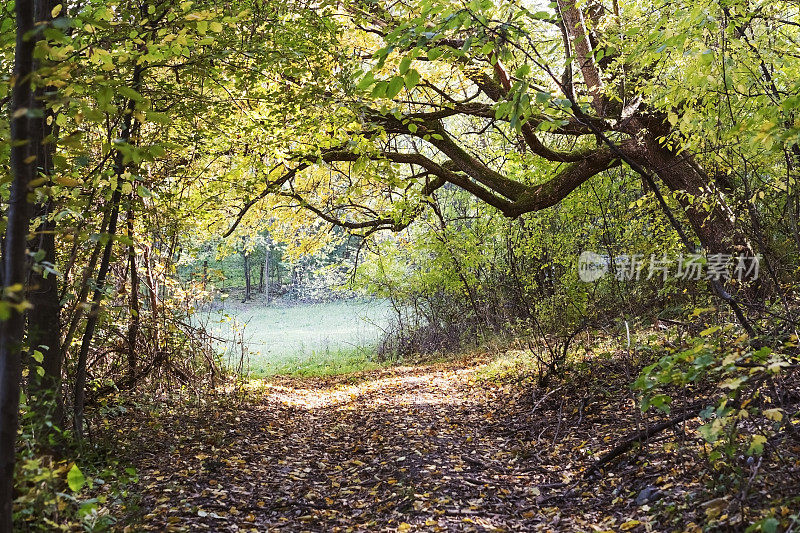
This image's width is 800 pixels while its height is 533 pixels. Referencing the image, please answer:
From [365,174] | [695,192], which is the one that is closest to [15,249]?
[365,174]

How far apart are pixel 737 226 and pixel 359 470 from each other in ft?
16.9

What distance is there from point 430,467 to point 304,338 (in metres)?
15.8

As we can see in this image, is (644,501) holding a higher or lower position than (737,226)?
lower

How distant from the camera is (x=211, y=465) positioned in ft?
15.4

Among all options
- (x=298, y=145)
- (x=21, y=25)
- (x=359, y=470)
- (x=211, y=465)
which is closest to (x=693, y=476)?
(x=359, y=470)

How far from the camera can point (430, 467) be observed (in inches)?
182

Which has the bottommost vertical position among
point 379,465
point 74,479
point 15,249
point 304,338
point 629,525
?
point 304,338

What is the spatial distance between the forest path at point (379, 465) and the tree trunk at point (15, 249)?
161 centimetres

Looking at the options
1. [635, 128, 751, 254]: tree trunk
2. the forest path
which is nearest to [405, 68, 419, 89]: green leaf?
the forest path

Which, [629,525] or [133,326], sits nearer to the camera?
[629,525]

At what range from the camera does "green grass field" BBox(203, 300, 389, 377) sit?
1027cm

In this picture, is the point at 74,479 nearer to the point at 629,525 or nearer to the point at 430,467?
the point at 629,525

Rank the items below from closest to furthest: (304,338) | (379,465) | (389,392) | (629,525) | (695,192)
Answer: (629,525) < (379,465) < (695,192) < (389,392) < (304,338)

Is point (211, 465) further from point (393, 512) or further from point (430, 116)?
point (430, 116)
